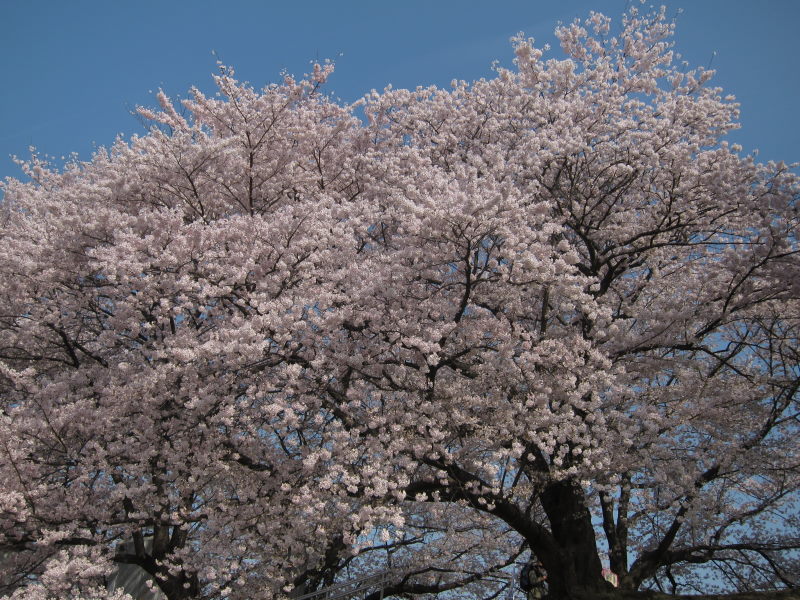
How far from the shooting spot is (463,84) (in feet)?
46.9

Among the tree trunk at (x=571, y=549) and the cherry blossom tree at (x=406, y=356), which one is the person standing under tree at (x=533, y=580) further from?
the tree trunk at (x=571, y=549)

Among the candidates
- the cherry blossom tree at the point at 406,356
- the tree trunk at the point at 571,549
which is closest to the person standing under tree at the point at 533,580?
the cherry blossom tree at the point at 406,356

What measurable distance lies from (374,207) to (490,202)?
3.23 meters

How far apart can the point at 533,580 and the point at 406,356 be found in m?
5.63

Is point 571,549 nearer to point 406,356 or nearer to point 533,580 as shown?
point 533,580

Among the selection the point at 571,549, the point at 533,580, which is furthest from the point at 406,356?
the point at 533,580

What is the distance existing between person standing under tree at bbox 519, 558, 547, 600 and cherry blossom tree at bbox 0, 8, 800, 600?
1.35ft

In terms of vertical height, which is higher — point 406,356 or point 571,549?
point 406,356


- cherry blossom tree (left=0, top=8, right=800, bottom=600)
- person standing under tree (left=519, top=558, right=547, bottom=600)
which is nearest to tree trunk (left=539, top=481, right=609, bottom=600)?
cherry blossom tree (left=0, top=8, right=800, bottom=600)

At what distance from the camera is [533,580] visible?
38.9 feet

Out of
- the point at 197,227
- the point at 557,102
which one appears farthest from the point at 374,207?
the point at 557,102

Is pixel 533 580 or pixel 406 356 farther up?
Result: pixel 406 356

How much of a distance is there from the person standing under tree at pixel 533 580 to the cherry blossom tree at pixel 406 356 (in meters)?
0.41

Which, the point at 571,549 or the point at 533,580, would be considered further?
the point at 533,580
